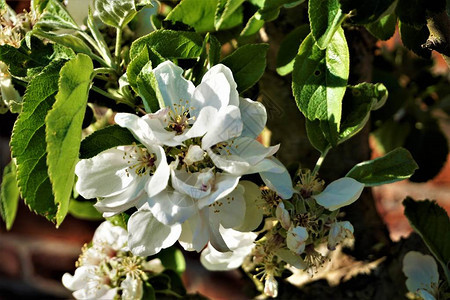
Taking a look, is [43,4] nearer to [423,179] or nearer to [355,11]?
[355,11]

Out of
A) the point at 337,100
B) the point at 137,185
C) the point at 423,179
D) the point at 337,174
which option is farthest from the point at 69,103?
the point at 423,179

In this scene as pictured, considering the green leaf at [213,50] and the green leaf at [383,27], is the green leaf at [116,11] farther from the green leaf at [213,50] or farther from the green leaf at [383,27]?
the green leaf at [383,27]

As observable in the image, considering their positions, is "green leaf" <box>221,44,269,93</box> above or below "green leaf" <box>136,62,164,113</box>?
below

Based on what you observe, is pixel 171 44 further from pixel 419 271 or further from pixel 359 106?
pixel 419 271

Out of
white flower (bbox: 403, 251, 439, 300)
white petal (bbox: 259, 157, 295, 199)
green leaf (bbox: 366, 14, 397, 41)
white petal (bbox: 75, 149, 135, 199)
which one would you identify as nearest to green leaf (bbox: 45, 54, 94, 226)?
white petal (bbox: 75, 149, 135, 199)

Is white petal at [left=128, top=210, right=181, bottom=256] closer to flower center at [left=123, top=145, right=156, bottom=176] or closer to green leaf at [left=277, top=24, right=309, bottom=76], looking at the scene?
flower center at [left=123, top=145, right=156, bottom=176]

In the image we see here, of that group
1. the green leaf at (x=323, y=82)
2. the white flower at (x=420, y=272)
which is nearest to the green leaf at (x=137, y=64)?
the green leaf at (x=323, y=82)
